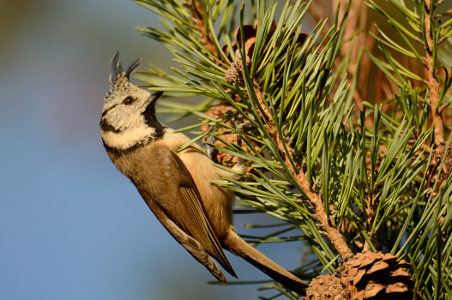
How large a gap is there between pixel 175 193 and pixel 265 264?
30.4 inches

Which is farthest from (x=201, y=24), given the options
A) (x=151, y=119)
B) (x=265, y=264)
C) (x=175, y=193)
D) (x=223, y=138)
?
(x=151, y=119)

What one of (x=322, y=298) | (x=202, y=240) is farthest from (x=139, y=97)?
(x=322, y=298)

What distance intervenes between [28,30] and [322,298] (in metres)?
4.36

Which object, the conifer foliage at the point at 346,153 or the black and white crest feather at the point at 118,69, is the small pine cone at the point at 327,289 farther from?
the black and white crest feather at the point at 118,69

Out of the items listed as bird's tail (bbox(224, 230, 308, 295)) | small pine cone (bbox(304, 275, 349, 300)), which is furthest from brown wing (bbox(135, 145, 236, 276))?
small pine cone (bbox(304, 275, 349, 300))

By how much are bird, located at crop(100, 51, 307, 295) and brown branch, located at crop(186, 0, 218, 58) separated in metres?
0.64

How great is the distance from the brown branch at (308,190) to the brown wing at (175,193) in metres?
1.16

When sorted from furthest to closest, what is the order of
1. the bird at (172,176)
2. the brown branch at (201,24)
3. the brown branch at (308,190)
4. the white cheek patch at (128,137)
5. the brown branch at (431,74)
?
the white cheek patch at (128,137) < the bird at (172,176) < the brown branch at (201,24) < the brown branch at (431,74) < the brown branch at (308,190)

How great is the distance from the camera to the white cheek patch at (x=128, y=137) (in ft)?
8.79

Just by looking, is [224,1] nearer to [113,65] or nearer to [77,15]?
[113,65]

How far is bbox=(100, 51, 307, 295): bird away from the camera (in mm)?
2369

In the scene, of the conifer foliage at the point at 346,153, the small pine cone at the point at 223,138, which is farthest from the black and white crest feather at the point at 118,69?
the conifer foliage at the point at 346,153

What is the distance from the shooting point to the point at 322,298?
1.05m

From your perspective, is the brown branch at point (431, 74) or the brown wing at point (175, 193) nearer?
the brown branch at point (431, 74)
